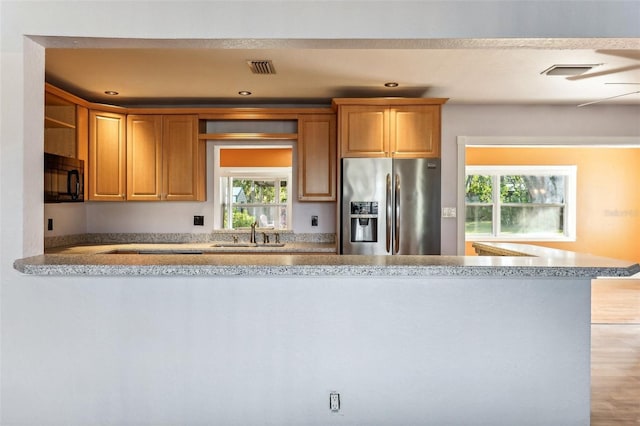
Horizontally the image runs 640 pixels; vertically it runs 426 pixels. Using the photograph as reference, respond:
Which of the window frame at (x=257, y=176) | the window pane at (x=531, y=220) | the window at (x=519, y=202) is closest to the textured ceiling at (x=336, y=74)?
the window frame at (x=257, y=176)

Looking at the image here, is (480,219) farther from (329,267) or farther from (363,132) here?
(329,267)

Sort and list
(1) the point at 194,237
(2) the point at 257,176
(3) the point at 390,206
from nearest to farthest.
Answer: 1. (3) the point at 390,206
2. (1) the point at 194,237
3. (2) the point at 257,176

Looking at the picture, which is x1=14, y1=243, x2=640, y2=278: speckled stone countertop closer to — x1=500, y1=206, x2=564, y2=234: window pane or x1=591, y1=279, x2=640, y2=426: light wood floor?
x1=591, y1=279, x2=640, y2=426: light wood floor

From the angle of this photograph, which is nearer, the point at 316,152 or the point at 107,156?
the point at 107,156

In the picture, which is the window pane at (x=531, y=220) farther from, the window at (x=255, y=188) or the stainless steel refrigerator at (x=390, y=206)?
the window at (x=255, y=188)

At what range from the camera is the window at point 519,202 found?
714 cm

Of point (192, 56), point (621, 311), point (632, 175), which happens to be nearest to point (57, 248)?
point (192, 56)

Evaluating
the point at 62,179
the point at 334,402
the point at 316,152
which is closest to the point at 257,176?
the point at 316,152

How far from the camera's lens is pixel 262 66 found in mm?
3465

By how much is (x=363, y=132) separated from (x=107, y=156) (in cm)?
248

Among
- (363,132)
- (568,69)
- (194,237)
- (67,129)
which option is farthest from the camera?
(194,237)

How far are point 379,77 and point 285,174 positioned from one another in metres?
1.59

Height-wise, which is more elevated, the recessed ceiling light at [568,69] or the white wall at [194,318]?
the recessed ceiling light at [568,69]

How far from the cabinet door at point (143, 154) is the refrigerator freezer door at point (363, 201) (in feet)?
6.21
